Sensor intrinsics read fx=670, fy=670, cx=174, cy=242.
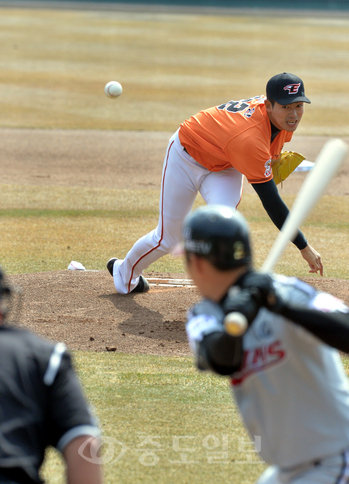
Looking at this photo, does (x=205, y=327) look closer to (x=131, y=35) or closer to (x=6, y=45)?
(x=6, y=45)

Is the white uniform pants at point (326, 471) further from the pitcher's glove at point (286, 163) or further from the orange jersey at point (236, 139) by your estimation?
the pitcher's glove at point (286, 163)

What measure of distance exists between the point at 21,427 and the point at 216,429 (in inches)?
76.8

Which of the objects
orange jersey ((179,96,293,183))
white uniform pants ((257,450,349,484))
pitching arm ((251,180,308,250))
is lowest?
pitching arm ((251,180,308,250))

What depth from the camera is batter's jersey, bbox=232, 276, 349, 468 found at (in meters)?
2.00

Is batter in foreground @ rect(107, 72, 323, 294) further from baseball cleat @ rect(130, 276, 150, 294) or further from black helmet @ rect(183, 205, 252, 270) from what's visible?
black helmet @ rect(183, 205, 252, 270)

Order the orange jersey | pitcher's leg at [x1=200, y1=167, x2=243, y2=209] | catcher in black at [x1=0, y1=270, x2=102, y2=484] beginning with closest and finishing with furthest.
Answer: catcher in black at [x1=0, y1=270, x2=102, y2=484]
the orange jersey
pitcher's leg at [x1=200, y1=167, x2=243, y2=209]

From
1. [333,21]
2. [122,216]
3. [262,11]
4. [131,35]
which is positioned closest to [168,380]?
[122,216]

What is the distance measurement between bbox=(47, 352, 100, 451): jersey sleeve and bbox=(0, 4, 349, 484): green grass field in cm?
128

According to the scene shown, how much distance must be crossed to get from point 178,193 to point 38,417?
3884mm

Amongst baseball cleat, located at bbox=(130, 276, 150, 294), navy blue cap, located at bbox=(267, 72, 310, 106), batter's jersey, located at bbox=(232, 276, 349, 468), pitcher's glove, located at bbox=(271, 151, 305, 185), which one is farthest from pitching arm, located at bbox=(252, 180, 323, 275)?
batter's jersey, located at bbox=(232, 276, 349, 468)

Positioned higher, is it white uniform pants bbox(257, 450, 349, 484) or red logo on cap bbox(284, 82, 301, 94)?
A: red logo on cap bbox(284, 82, 301, 94)

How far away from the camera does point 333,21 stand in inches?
1807

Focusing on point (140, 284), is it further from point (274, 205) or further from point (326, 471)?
point (326, 471)

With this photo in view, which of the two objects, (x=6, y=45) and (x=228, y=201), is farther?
(x=6, y=45)
